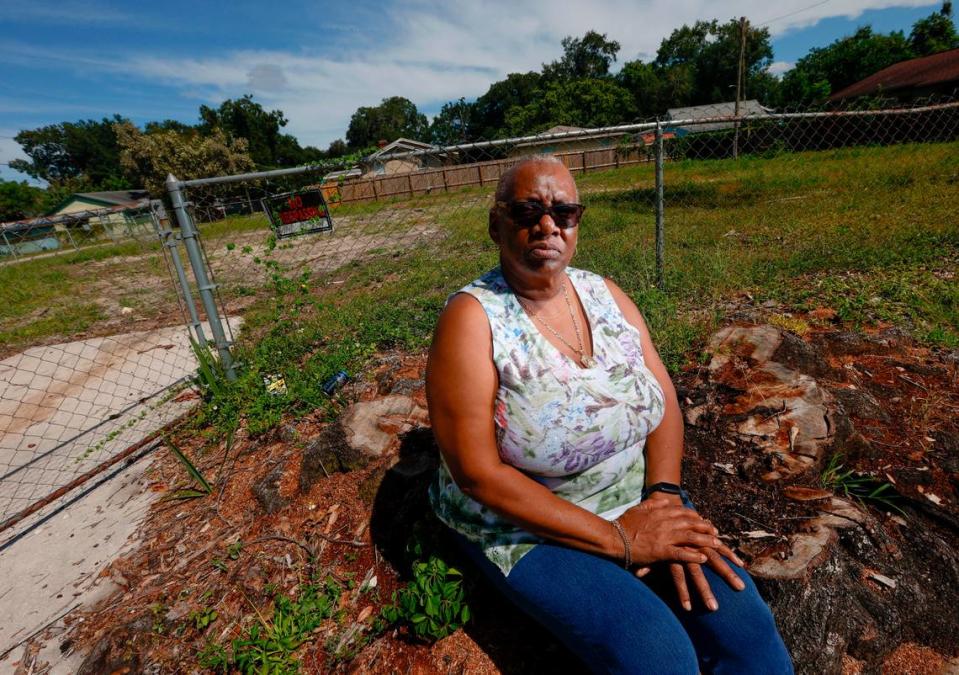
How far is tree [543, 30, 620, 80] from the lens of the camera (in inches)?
2790

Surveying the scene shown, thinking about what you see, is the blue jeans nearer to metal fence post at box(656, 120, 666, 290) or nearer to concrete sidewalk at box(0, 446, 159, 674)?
concrete sidewalk at box(0, 446, 159, 674)

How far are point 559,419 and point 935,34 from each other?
59.6 m

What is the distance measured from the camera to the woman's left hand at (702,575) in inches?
51.1

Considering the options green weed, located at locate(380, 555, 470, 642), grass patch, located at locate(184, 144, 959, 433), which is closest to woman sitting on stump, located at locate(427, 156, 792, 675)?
green weed, located at locate(380, 555, 470, 642)

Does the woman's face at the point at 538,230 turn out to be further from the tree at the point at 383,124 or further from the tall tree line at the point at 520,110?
the tree at the point at 383,124

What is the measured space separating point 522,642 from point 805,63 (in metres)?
56.3

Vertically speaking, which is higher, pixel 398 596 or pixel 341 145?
pixel 341 145

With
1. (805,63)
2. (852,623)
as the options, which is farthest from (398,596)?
(805,63)

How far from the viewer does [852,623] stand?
4.81 ft

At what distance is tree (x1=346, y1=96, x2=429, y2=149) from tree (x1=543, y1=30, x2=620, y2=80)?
2722 centimetres

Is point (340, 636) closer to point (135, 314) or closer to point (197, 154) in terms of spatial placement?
point (135, 314)

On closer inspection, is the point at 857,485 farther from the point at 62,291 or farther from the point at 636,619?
the point at 62,291

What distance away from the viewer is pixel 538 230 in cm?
149

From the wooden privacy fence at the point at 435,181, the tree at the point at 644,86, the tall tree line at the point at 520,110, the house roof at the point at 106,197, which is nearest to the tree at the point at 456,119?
the tall tree line at the point at 520,110
